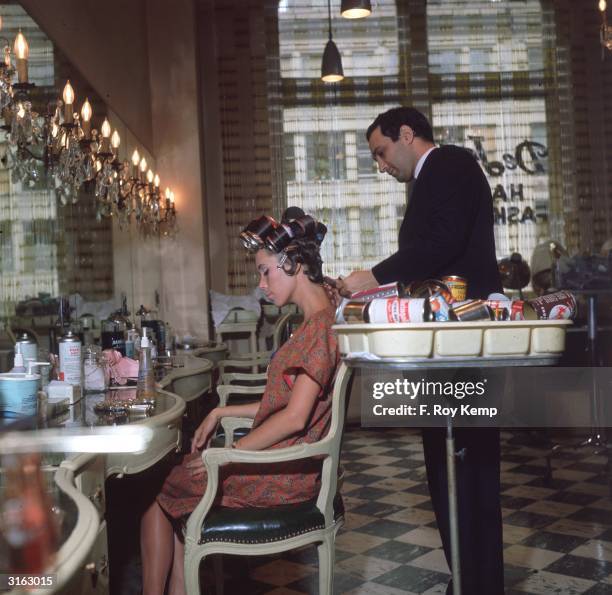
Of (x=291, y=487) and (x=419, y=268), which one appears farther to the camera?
(x=291, y=487)

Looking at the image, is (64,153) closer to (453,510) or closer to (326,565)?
(326,565)

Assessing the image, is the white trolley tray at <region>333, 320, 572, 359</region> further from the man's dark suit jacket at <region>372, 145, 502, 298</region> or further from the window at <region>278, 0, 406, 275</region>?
the window at <region>278, 0, 406, 275</region>

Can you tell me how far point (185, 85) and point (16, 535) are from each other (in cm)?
667

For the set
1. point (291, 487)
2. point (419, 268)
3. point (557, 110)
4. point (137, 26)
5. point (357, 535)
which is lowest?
point (357, 535)

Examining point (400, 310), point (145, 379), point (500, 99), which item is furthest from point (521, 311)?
point (500, 99)

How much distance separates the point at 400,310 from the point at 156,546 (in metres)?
1.33

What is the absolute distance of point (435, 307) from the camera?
1.29 meters

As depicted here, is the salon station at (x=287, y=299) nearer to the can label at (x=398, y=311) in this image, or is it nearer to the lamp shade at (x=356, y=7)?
the can label at (x=398, y=311)

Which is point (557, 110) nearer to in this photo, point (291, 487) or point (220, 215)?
point (220, 215)

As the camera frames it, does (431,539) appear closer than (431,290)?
No

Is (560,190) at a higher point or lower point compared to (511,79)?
lower

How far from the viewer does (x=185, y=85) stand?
6.92 meters

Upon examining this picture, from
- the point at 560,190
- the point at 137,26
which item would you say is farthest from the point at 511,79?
the point at 137,26

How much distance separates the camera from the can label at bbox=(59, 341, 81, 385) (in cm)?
232
